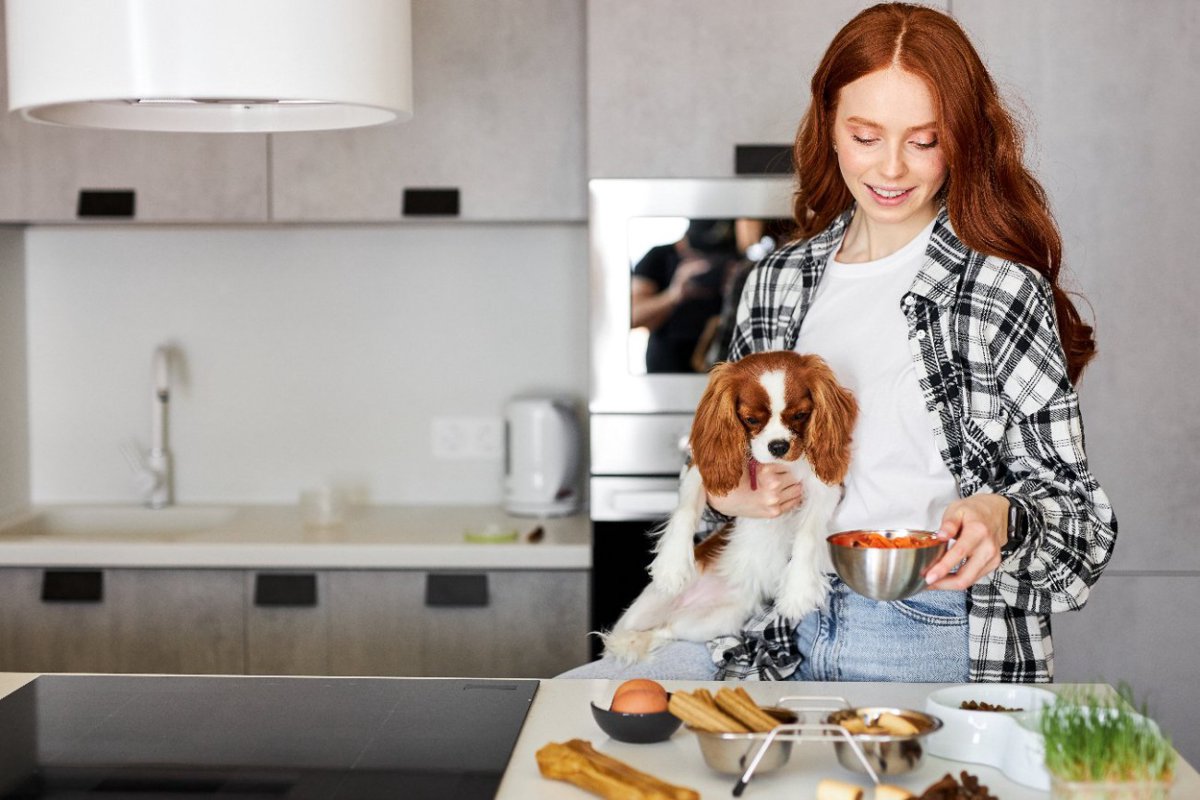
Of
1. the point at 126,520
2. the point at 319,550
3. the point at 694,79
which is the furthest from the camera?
the point at 126,520

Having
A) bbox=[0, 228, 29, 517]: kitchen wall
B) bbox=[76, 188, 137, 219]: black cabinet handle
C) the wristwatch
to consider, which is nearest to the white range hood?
the wristwatch

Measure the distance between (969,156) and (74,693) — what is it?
4.32 feet

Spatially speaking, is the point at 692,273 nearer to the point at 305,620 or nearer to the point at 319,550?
the point at 319,550

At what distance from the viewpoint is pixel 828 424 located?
162 centimetres

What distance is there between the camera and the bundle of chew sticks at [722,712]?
1197mm

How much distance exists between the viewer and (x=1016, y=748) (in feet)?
3.88

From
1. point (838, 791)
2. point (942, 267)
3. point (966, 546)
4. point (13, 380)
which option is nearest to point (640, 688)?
point (838, 791)

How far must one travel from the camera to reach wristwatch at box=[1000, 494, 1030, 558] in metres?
1.42

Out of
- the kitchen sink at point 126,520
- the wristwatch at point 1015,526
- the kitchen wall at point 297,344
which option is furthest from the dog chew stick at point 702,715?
the kitchen sink at point 126,520

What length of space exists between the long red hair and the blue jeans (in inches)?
15.2

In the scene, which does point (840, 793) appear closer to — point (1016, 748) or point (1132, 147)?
point (1016, 748)

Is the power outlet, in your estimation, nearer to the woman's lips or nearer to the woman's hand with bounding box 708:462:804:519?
the woman's hand with bounding box 708:462:804:519

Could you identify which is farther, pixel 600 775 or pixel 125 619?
pixel 125 619

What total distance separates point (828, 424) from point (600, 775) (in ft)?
2.09
